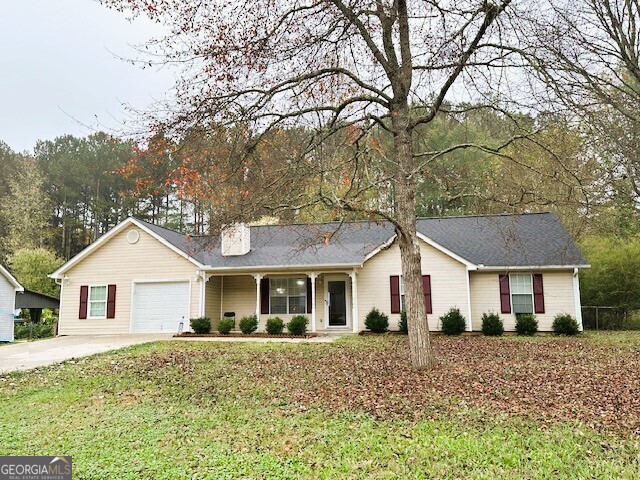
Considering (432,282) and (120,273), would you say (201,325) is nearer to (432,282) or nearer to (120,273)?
(120,273)

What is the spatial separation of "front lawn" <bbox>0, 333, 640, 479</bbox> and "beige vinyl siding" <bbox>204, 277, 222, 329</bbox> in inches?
287

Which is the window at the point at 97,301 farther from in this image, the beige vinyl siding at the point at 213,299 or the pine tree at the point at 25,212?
the pine tree at the point at 25,212

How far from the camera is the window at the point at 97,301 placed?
18.0m

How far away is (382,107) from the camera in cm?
999

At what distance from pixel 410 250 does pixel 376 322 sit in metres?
7.85

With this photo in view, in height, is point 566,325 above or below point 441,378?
above

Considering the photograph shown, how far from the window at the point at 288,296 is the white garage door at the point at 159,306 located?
337 cm

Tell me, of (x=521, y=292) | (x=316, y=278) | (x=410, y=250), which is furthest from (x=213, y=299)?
(x=521, y=292)

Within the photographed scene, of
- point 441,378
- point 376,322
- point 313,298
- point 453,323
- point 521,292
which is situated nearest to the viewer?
point 441,378

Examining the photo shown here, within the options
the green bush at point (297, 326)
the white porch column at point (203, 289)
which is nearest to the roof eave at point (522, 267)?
the green bush at point (297, 326)

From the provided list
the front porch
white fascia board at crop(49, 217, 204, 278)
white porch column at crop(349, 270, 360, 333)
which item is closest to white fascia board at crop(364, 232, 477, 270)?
white porch column at crop(349, 270, 360, 333)

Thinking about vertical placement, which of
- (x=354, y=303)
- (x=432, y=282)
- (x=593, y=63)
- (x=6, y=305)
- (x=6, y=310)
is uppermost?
(x=593, y=63)

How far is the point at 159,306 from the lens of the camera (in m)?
17.8

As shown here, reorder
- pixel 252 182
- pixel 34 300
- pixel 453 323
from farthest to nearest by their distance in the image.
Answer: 1. pixel 34 300
2. pixel 453 323
3. pixel 252 182
